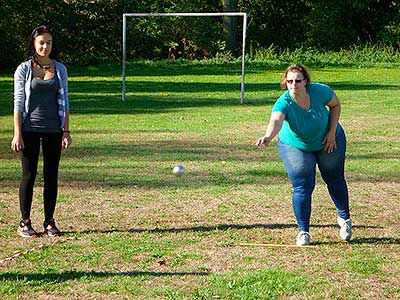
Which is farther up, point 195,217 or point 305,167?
point 305,167

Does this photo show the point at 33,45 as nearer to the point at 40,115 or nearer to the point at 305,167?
the point at 40,115

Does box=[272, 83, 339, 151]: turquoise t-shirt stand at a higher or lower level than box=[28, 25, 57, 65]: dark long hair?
lower

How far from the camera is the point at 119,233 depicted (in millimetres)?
9164

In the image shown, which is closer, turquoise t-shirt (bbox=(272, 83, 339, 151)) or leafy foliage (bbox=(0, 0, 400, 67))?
turquoise t-shirt (bbox=(272, 83, 339, 151))

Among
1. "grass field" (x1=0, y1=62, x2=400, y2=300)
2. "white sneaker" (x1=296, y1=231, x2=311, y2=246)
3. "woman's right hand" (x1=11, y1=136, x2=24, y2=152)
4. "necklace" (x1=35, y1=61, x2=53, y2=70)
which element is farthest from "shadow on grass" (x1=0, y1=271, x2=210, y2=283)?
"necklace" (x1=35, y1=61, x2=53, y2=70)

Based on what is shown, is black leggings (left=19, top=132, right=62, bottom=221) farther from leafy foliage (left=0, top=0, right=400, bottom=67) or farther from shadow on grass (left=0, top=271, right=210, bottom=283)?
leafy foliage (left=0, top=0, right=400, bottom=67)

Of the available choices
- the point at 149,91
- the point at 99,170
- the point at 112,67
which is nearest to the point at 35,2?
the point at 112,67

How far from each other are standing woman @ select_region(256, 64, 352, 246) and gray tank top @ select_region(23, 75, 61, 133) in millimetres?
1887

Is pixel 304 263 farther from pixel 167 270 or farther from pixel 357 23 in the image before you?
pixel 357 23

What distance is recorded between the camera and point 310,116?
851 centimetres

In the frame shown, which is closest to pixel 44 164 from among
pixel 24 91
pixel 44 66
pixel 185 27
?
pixel 24 91

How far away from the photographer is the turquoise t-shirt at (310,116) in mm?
8477

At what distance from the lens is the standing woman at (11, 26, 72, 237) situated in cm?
885

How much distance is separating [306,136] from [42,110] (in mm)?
2344
